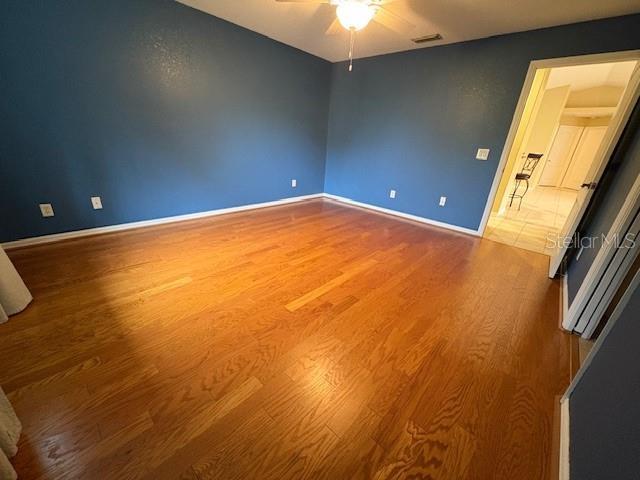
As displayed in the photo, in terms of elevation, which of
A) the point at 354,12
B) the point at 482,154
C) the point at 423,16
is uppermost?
the point at 423,16

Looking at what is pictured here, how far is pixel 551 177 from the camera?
7.82m

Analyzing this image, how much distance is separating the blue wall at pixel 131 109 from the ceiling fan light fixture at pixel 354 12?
1843 mm

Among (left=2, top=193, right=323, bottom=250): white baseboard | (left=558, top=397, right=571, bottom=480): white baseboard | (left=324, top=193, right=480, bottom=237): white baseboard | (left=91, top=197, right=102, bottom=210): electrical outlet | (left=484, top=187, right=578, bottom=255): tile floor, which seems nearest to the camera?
(left=558, top=397, right=571, bottom=480): white baseboard

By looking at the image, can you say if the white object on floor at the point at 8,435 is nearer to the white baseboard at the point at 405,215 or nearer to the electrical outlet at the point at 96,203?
the electrical outlet at the point at 96,203

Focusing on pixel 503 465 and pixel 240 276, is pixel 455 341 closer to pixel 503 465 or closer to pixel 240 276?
pixel 503 465

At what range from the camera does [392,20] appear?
7.70ft

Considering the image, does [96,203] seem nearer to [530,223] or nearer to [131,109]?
[131,109]

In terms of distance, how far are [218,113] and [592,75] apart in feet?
21.7

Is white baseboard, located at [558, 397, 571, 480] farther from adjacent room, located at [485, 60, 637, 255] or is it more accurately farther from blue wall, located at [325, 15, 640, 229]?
blue wall, located at [325, 15, 640, 229]

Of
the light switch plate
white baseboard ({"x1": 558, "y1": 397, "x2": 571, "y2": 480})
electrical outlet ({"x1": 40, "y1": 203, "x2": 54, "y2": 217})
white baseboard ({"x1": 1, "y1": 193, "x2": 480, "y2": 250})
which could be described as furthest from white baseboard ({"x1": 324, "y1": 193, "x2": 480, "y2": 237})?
electrical outlet ({"x1": 40, "y1": 203, "x2": 54, "y2": 217})

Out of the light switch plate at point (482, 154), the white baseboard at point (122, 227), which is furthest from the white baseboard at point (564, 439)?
the white baseboard at point (122, 227)

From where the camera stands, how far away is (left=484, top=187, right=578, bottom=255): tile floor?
325 centimetres

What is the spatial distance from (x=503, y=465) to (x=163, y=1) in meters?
4.14

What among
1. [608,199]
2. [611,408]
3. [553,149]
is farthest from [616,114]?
[553,149]
